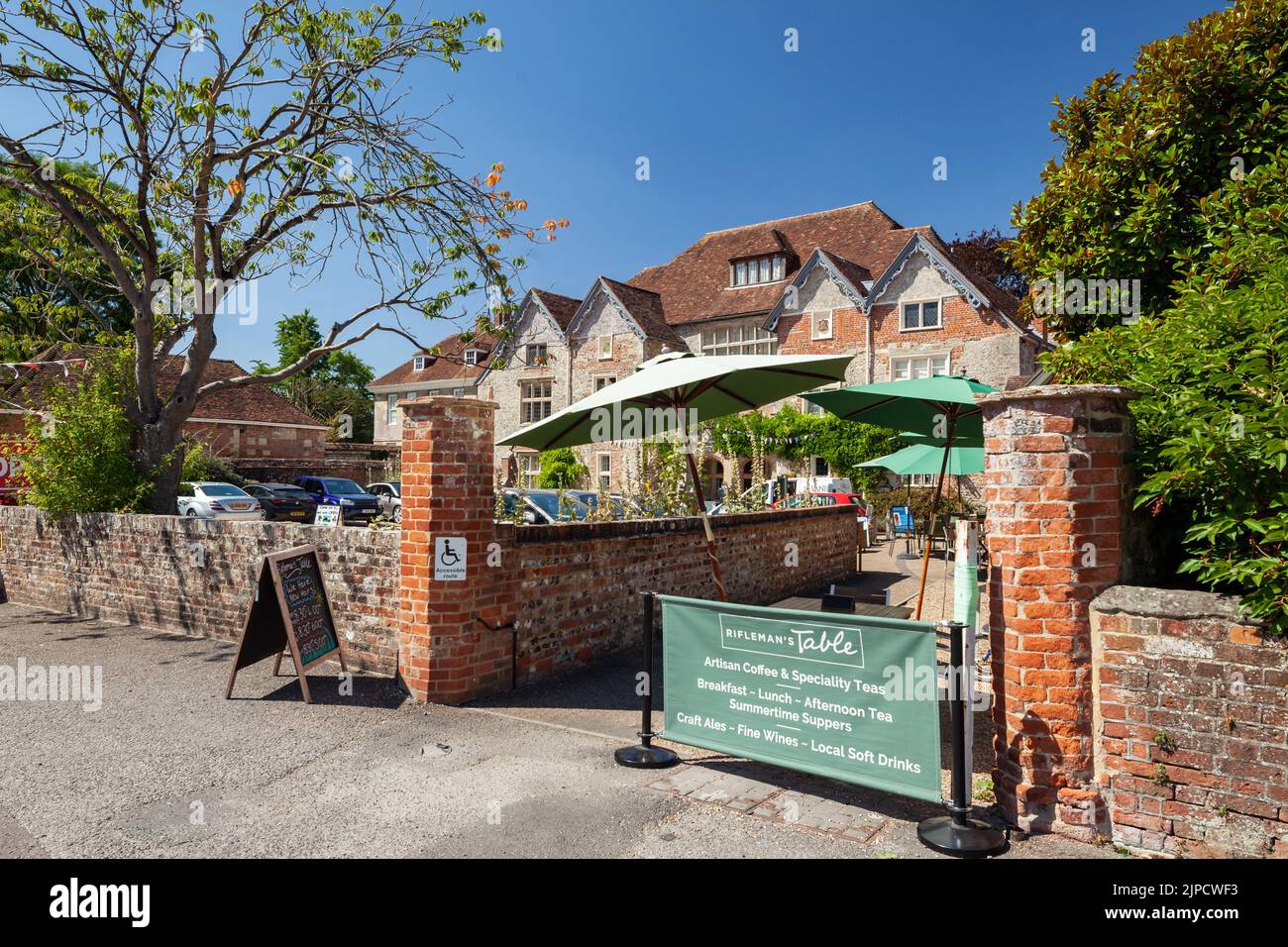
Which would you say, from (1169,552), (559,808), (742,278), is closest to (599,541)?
(559,808)

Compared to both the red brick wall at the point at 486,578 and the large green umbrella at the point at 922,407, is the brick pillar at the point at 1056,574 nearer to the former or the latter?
the large green umbrella at the point at 922,407

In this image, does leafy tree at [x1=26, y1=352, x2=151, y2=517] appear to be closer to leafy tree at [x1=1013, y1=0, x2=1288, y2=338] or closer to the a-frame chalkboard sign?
the a-frame chalkboard sign

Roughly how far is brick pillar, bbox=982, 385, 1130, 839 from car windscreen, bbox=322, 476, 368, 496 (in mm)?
27515

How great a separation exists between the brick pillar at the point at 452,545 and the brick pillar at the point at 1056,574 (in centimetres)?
424

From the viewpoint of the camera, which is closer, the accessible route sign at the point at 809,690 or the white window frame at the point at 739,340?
the accessible route sign at the point at 809,690

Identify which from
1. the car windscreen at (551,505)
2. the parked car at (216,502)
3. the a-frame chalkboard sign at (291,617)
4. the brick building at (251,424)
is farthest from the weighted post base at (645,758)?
the brick building at (251,424)

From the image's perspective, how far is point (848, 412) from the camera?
720 centimetres

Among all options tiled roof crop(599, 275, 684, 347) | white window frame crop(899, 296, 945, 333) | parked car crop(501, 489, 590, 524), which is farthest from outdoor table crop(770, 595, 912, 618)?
tiled roof crop(599, 275, 684, 347)

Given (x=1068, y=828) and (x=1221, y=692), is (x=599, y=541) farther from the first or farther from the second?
(x=1221, y=692)

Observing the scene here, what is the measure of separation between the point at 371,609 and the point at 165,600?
4.16m

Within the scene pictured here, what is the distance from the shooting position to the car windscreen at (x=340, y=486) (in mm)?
28392

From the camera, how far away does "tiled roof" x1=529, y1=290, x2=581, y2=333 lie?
36.3 metres

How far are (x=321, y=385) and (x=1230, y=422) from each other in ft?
237

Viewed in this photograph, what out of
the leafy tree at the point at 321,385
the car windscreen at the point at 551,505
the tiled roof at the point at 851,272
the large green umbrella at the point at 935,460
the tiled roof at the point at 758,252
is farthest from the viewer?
the leafy tree at the point at 321,385
